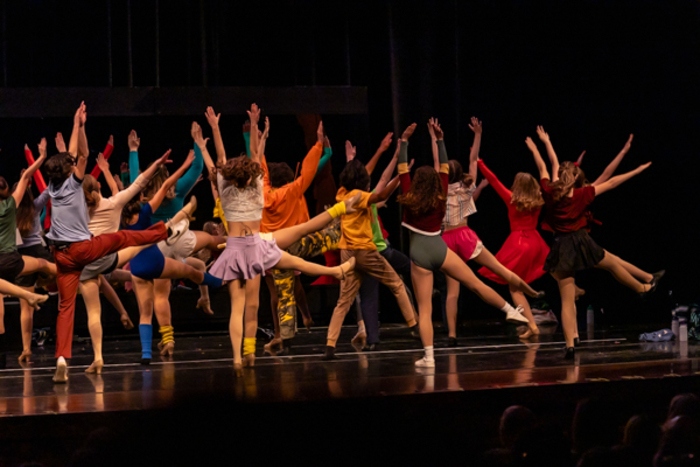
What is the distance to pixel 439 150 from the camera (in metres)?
5.34

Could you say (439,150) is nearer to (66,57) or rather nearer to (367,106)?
(367,106)

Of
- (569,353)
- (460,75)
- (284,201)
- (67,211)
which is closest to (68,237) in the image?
(67,211)

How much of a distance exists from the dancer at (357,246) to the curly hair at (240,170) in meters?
0.84

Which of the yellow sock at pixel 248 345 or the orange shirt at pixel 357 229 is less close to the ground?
the orange shirt at pixel 357 229

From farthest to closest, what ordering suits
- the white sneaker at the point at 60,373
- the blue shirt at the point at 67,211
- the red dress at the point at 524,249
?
the red dress at the point at 524,249
the blue shirt at the point at 67,211
the white sneaker at the point at 60,373

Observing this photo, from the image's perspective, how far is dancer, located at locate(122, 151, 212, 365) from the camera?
5.67 metres

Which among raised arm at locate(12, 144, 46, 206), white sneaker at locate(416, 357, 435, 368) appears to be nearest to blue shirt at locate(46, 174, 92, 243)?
raised arm at locate(12, 144, 46, 206)

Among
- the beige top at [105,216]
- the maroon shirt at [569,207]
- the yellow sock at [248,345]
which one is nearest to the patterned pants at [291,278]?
the yellow sock at [248,345]

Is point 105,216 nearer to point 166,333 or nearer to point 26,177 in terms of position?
point 26,177

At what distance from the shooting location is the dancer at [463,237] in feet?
21.1

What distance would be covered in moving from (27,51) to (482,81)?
5145 mm

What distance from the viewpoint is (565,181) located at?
557 centimetres

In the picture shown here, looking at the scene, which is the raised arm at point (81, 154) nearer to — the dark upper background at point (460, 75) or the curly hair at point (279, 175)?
the curly hair at point (279, 175)

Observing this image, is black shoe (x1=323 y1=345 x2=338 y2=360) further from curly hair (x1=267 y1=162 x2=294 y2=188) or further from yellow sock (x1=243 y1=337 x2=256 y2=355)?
curly hair (x1=267 y1=162 x2=294 y2=188)
